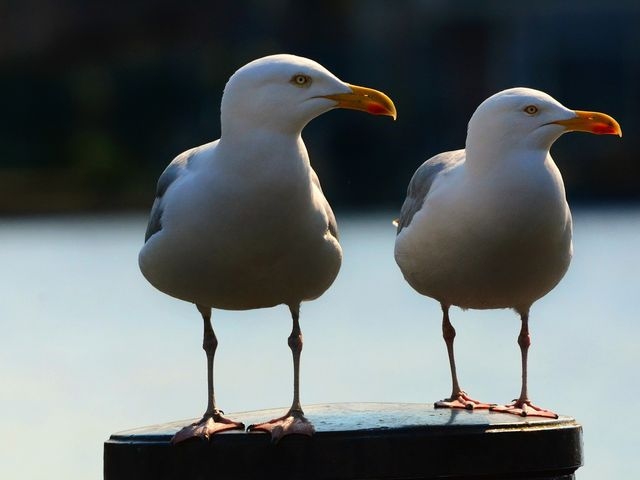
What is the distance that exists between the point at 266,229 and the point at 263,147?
21cm

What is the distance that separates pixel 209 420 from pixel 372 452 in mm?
536

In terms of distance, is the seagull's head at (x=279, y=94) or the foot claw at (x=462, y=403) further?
the foot claw at (x=462, y=403)

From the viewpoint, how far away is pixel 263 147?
419 cm

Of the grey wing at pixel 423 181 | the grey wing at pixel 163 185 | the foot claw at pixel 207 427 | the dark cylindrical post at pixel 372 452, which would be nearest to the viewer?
the dark cylindrical post at pixel 372 452

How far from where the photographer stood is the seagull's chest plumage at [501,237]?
4508mm

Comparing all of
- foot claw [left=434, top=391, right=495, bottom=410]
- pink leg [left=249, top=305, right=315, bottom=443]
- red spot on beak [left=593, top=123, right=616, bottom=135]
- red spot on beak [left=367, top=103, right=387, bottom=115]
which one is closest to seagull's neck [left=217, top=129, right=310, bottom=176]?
red spot on beak [left=367, top=103, right=387, bottom=115]

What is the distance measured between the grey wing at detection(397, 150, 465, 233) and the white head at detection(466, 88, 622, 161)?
30 cm

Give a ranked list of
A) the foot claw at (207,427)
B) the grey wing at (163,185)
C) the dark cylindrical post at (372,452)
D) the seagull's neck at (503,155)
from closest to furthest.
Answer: the dark cylindrical post at (372,452) → the foot claw at (207,427) → the grey wing at (163,185) → the seagull's neck at (503,155)

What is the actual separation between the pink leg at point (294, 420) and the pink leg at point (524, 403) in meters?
0.58

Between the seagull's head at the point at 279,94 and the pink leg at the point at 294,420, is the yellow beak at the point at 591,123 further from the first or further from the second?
the pink leg at the point at 294,420

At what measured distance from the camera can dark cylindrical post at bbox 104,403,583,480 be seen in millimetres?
3750

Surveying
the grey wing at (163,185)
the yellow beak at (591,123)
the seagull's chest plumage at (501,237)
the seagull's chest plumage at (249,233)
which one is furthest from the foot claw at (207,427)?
the yellow beak at (591,123)

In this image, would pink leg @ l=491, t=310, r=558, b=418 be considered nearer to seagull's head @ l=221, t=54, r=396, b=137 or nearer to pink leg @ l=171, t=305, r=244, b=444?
pink leg @ l=171, t=305, r=244, b=444

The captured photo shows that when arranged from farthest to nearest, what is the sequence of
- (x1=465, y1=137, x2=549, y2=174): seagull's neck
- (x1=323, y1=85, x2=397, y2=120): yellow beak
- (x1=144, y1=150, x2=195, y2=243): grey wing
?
(x1=465, y1=137, x2=549, y2=174): seagull's neck
(x1=144, y1=150, x2=195, y2=243): grey wing
(x1=323, y1=85, x2=397, y2=120): yellow beak
